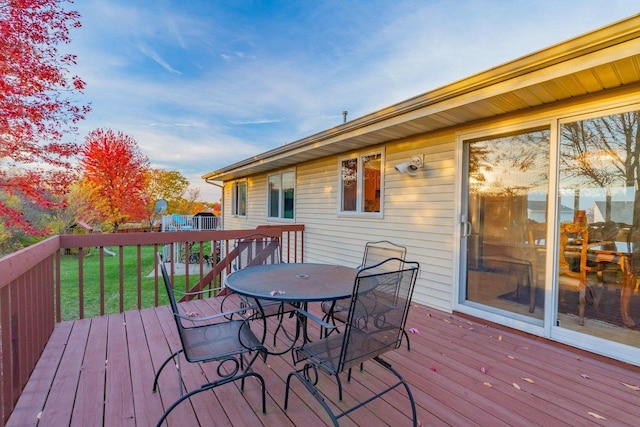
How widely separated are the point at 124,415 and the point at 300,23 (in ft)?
27.1

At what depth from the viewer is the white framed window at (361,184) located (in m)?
4.91

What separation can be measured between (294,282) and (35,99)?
690 centimetres

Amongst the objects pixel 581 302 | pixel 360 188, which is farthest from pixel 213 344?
pixel 360 188

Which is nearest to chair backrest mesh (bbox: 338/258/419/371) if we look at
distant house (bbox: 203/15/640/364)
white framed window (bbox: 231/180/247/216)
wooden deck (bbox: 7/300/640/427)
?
wooden deck (bbox: 7/300/640/427)

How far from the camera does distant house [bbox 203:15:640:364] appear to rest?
246 centimetres

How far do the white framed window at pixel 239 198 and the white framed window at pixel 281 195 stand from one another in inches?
73.2

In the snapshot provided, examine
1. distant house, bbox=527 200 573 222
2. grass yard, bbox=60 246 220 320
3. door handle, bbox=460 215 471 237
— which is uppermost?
distant house, bbox=527 200 573 222

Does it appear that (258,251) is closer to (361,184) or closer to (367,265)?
(367,265)

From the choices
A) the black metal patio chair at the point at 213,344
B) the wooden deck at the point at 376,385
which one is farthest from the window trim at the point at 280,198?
the black metal patio chair at the point at 213,344

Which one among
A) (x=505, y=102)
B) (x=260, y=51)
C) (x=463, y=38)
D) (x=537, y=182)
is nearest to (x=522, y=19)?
(x=463, y=38)

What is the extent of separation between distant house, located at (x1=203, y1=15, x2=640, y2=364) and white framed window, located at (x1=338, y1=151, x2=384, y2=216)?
2 cm

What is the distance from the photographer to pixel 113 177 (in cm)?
1546

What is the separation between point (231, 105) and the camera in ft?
37.3

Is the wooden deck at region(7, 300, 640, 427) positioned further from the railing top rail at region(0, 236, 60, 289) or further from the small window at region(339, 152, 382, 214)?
A: the small window at region(339, 152, 382, 214)
